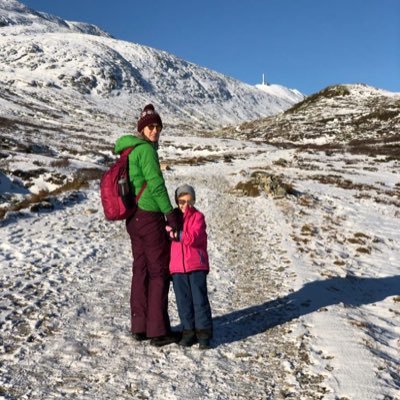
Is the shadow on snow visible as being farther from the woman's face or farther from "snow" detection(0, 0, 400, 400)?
the woman's face

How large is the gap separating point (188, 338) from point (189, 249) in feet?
3.94

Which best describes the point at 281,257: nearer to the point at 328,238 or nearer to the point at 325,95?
the point at 328,238

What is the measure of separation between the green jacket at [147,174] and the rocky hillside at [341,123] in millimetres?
49450

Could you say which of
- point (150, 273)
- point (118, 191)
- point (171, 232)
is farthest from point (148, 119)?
point (150, 273)

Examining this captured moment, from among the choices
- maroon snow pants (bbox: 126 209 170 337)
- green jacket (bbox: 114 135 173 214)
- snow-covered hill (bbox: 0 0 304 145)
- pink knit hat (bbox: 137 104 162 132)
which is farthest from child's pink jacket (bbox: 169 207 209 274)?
snow-covered hill (bbox: 0 0 304 145)

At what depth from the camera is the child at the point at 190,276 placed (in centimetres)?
586

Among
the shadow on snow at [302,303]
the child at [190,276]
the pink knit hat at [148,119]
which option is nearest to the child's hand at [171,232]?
the child at [190,276]

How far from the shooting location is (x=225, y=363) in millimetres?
5473

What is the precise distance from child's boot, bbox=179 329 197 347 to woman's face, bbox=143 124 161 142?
263cm

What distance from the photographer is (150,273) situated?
5934 millimetres

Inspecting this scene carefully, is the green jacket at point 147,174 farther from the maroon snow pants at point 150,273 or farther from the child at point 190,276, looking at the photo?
the child at point 190,276

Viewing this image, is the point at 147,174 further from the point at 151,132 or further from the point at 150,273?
the point at 150,273

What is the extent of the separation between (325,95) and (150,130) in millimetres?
124637

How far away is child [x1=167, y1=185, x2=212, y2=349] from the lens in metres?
5.86
